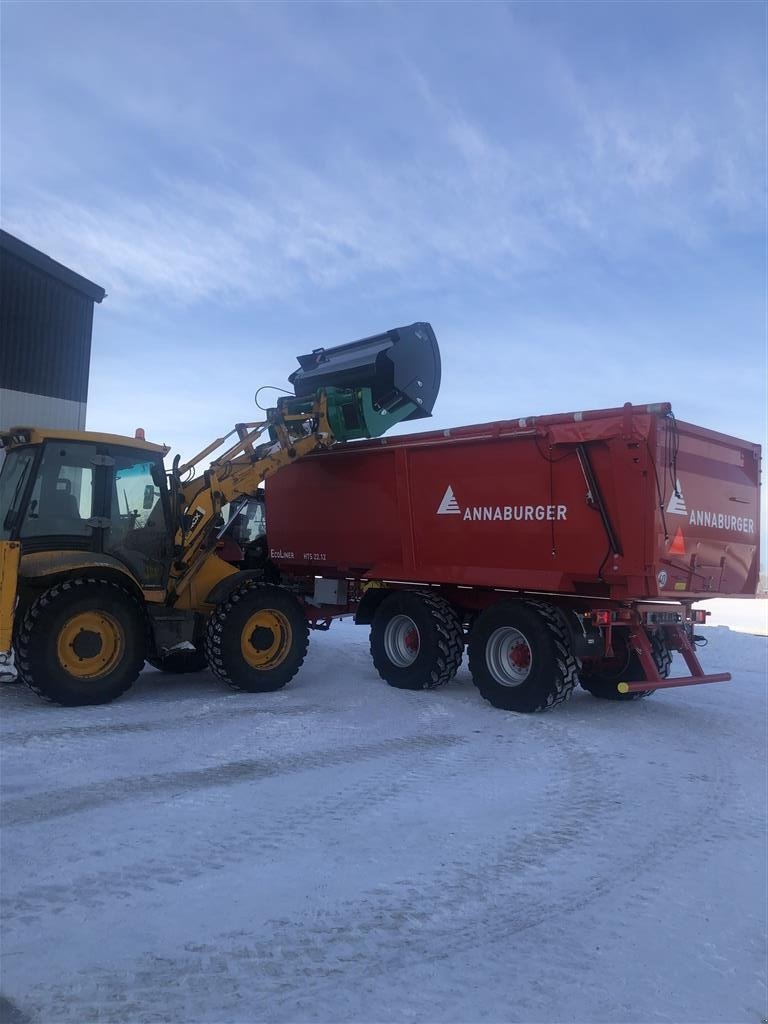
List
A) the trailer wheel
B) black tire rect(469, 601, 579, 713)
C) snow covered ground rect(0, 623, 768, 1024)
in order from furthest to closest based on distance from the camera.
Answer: the trailer wheel
black tire rect(469, 601, 579, 713)
snow covered ground rect(0, 623, 768, 1024)

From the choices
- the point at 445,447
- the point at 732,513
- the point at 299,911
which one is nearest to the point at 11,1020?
the point at 299,911

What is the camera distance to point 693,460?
23.5 ft

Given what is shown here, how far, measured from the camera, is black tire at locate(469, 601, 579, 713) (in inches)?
277

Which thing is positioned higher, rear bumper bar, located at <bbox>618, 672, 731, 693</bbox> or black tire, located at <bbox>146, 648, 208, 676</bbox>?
rear bumper bar, located at <bbox>618, 672, 731, 693</bbox>

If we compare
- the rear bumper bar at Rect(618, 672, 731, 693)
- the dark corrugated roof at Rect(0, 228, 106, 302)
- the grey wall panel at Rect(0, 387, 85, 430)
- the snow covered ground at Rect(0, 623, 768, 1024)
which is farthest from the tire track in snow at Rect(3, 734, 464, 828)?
the dark corrugated roof at Rect(0, 228, 106, 302)

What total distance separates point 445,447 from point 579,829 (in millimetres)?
4613

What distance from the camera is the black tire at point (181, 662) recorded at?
27.6 feet

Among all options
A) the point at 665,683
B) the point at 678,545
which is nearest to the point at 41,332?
the point at 678,545

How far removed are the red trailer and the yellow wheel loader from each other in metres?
0.81

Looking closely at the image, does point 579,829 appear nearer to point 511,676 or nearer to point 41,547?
point 511,676

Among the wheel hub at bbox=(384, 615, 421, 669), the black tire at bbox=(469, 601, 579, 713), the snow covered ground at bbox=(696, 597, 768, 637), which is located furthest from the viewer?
the snow covered ground at bbox=(696, 597, 768, 637)

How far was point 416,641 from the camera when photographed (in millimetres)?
8562

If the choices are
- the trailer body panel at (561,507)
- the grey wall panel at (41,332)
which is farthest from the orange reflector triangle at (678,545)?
the grey wall panel at (41,332)

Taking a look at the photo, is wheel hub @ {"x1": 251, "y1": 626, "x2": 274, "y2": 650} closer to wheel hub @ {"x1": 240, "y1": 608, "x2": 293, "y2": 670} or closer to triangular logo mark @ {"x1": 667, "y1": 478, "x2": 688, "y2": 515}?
wheel hub @ {"x1": 240, "y1": 608, "x2": 293, "y2": 670}
